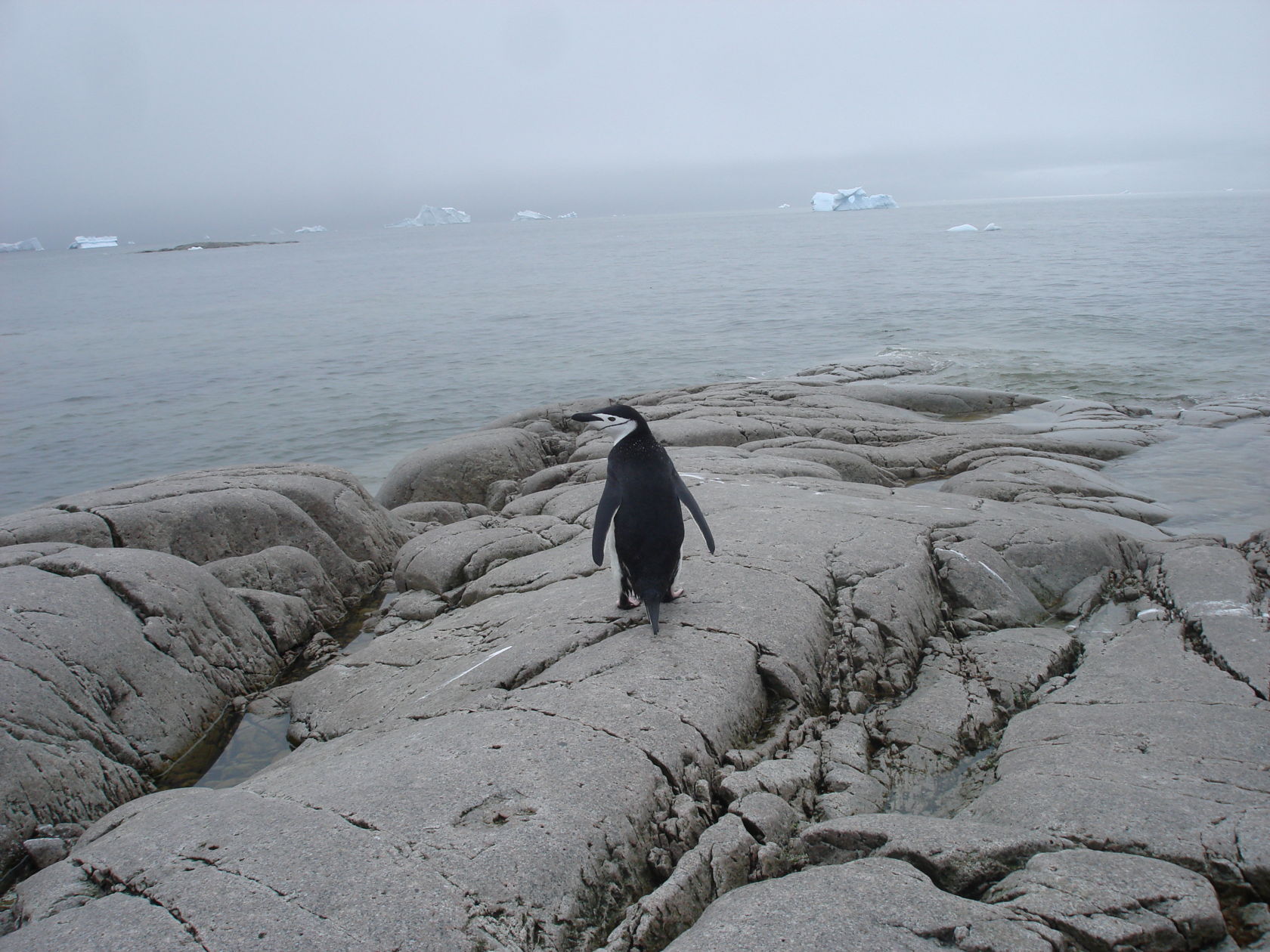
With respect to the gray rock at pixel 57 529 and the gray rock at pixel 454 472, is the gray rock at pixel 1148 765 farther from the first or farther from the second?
the gray rock at pixel 454 472

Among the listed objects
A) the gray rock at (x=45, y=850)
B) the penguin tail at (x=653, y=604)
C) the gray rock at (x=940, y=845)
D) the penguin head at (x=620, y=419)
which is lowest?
the gray rock at (x=45, y=850)

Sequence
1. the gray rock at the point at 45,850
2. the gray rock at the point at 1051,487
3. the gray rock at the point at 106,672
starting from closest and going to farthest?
the gray rock at the point at 45,850 < the gray rock at the point at 106,672 < the gray rock at the point at 1051,487

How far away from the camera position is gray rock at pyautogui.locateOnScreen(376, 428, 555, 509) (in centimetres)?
955

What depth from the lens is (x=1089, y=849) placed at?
2.69 m

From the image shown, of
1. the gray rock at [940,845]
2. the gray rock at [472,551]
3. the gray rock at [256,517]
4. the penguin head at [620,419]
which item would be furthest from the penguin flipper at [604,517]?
the gray rock at [256,517]

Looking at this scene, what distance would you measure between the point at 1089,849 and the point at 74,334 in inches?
1400

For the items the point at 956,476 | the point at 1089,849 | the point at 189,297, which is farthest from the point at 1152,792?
the point at 189,297

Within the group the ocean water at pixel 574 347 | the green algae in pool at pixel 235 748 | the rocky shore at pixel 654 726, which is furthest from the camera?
the ocean water at pixel 574 347

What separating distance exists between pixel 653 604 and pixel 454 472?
5.98 metres

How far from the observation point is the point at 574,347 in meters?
22.3

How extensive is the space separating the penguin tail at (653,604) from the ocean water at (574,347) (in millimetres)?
5846

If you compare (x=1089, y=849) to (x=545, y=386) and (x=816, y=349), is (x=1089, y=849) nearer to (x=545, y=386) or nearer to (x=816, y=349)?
(x=545, y=386)

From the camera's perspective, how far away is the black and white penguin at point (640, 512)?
4191mm

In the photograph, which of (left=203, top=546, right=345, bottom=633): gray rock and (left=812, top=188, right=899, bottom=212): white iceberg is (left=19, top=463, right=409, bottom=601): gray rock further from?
(left=812, top=188, right=899, bottom=212): white iceberg
